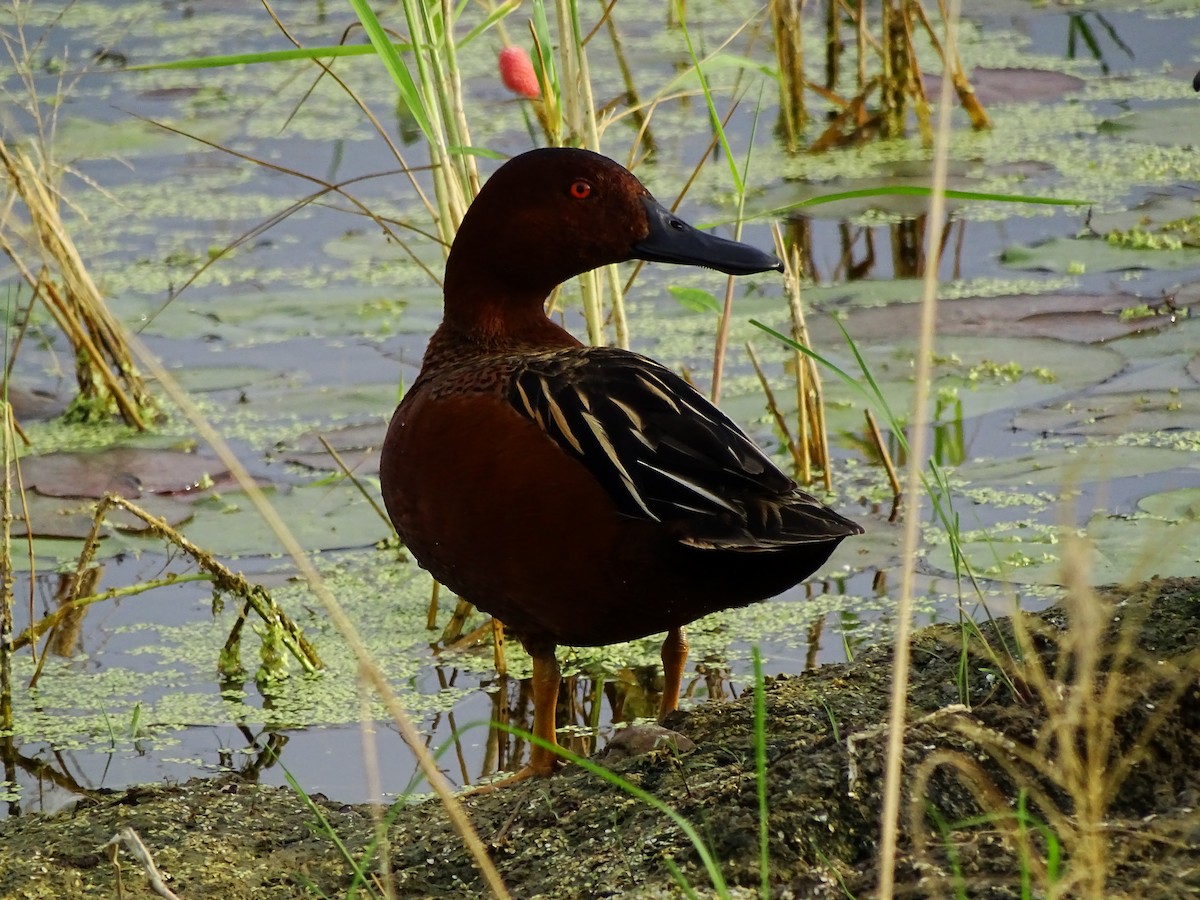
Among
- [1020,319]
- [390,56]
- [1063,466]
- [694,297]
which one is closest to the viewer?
[390,56]

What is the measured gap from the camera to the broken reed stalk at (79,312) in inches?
184

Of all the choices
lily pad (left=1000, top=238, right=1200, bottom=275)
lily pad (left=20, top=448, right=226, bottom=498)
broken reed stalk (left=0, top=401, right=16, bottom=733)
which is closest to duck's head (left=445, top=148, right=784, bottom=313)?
broken reed stalk (left=0, top=401, right=16, bottom=733)

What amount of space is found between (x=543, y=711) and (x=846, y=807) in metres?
0.86

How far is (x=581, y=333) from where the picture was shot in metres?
5.26

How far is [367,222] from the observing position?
7.27 metres

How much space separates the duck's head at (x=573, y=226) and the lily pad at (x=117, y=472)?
80.9 inches

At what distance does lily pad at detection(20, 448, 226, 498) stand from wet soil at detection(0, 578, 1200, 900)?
6.49 feet

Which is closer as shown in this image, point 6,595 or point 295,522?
point 6,595

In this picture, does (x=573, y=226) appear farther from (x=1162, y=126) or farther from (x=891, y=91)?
(x=1162, y=126)

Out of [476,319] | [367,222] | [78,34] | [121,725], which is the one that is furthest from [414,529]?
[78,34]

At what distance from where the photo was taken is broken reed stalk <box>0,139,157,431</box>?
184 inches

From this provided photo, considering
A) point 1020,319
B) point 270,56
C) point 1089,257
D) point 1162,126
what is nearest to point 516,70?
point 270,56

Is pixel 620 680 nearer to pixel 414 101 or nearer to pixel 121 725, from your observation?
pixel 121 725

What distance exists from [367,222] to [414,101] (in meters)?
3.99
